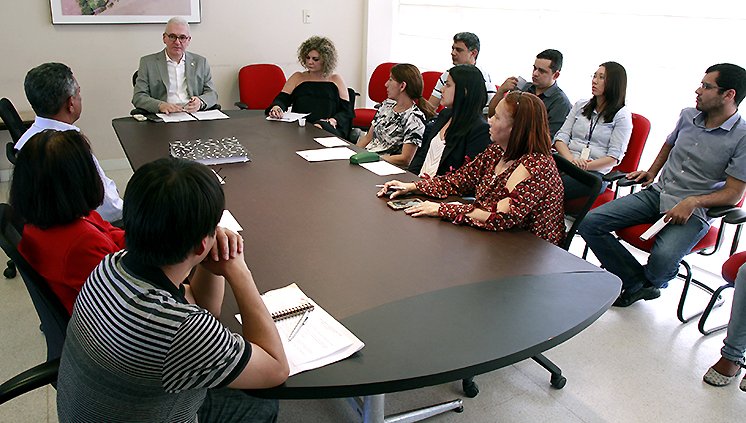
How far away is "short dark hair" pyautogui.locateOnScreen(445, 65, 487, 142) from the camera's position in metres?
2.86

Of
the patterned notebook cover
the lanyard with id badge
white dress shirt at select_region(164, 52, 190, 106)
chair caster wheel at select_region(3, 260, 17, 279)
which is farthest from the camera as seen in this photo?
white dress shirt at select_region(164, 52, 190, 106)

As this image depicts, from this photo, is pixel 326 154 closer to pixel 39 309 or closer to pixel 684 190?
pixel 39 309

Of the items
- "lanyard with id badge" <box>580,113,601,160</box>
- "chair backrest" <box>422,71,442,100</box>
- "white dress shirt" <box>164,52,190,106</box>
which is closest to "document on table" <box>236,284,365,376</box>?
"lanyard with id badge" <box>580,113,601,160</box>

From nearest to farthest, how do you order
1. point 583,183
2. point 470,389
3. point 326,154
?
1. point 470,389
2. point 583,183
3. point 326,154

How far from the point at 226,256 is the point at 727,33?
130 inches

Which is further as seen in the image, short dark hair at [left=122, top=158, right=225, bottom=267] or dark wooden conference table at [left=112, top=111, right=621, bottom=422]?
dark wooden conference table at [left=112, top=111, right=621, bottom=422]

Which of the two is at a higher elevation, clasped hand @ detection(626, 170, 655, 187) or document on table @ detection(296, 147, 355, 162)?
document on table @ detection(296, 147, 355, 162)

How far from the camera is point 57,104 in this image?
100 inches

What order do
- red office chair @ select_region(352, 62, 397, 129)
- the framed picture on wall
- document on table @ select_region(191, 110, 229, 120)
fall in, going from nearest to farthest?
1. document on table @ select_region(191, 110, 229, 120)
2. the framed picture on wall
3. red office chair @ select_region(352, 62, 397, 129)

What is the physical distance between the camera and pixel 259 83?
5.23 m

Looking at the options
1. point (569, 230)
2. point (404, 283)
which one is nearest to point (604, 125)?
point (569, 230)

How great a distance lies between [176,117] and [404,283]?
282 centimetres

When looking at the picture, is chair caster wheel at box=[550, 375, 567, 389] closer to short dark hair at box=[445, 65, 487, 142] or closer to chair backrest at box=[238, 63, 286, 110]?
short dark hair at box=[445, 65, 487, 142]

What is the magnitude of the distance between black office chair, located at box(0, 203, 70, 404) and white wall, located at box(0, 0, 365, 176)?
3.73 m
